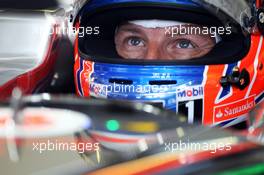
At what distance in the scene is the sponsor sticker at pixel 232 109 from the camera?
3.95ft

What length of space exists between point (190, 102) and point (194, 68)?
0.08 m

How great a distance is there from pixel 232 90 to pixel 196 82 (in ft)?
0.31

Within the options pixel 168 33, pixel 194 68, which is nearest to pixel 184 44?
pixel 168 33

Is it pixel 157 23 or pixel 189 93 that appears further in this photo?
pixel 157 23

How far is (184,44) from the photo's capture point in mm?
1353

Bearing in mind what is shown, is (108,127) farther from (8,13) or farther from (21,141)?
(8,13)

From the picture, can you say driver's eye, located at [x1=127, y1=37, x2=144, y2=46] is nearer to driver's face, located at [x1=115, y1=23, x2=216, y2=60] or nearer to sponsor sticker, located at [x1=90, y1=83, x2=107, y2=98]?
driver's face, located at [x1=115, y1=23, x2=216, y2=60]

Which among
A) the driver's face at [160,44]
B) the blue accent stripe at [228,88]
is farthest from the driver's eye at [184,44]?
the blue accent stripe at [228,88]

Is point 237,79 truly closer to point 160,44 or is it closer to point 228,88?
point 228,88

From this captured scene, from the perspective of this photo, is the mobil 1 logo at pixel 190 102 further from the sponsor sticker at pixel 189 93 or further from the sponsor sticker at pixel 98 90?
the sponsor sticker at pixel 98 90

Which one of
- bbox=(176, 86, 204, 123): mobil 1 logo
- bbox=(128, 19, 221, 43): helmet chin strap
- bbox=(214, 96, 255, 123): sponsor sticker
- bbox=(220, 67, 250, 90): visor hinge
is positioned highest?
bbox=(128, 19, 221, 43): helmet chin strap

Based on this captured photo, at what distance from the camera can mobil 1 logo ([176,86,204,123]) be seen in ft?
3.85

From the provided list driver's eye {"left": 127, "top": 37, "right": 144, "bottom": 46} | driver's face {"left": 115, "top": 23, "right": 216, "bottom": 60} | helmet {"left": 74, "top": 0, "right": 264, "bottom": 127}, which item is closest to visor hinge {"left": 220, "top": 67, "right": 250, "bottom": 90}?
helmet {"left": 74, "top": 0, "right": 264, "bottom": 127}

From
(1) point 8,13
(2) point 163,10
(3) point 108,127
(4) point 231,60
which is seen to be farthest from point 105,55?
(3) point 108,127
